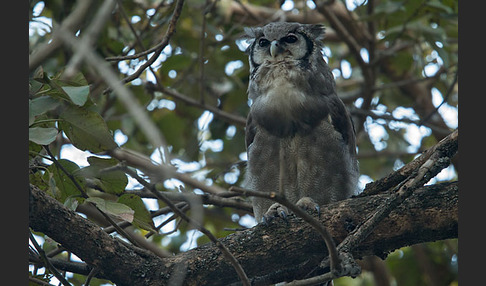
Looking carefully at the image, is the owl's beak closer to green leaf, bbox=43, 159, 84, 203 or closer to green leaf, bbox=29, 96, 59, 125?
green leaf, bbox=43, 159, 84, 203

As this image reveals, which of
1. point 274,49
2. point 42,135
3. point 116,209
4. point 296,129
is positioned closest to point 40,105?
point 42,135

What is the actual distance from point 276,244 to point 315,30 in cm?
226

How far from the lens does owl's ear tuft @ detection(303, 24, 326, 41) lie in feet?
15.9

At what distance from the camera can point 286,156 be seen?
4246 mm

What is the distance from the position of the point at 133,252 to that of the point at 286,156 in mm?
1543

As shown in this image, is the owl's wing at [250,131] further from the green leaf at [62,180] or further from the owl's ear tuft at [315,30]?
the green leaf at [62,180]

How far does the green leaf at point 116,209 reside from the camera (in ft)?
9.50

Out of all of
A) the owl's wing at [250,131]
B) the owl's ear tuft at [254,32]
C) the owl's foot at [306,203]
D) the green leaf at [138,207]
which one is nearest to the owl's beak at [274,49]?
the owl's ear tuft at [254,32]

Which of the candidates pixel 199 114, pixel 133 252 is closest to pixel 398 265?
pixel 199 114

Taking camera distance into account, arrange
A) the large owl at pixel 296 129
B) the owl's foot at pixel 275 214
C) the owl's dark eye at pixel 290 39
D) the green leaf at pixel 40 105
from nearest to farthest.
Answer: the green leaf at pixel 40 105
the owl's foot at pixel 275 214
the large owl at pixel 296 129
the owl's dark eye at pixel 290 39

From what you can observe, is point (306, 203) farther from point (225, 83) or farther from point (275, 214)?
point (225, 83)

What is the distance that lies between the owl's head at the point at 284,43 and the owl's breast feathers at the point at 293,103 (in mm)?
107

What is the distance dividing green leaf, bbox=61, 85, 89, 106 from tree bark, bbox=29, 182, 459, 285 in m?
0.54

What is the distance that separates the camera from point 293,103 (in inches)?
172
